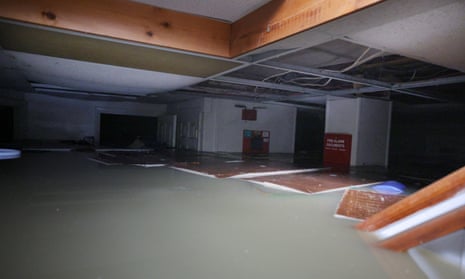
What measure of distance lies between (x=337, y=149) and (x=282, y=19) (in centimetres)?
322

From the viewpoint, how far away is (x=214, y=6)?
165cm

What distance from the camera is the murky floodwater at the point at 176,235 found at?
2.82 feet

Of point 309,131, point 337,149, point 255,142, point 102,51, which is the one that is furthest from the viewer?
point 309,131

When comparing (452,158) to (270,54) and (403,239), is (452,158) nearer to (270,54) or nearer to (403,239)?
(270,54)

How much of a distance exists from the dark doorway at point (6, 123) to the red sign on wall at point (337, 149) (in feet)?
20.8

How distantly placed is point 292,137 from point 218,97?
202 cm

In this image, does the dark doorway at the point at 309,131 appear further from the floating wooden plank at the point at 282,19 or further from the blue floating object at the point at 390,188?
the floating wooden plank at the point at 282,19

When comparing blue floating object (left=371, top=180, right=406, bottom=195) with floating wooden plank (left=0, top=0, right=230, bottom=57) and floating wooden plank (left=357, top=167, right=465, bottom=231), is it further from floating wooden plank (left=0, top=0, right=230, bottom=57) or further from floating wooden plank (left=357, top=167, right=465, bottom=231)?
floating wooden plank (left=0, top=0, right=230, bottom=57)

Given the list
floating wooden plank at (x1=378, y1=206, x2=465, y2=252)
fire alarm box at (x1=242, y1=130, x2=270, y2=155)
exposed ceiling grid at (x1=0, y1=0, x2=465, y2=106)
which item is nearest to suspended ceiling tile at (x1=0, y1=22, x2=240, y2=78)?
exposed ceiling grid at (x1=0, y1=0, x2=465, y2=106)

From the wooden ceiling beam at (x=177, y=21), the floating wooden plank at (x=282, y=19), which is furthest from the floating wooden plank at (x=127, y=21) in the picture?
the floating wooden plank at (x=282, y=19)

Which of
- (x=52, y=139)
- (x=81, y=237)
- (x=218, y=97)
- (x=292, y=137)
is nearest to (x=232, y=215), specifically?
(x=81, y=237)

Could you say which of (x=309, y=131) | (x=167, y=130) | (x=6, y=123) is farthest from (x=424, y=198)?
(x=6, y=123)

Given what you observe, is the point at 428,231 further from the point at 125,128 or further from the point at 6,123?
the point at 6,123

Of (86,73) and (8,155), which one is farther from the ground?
(86,73)
